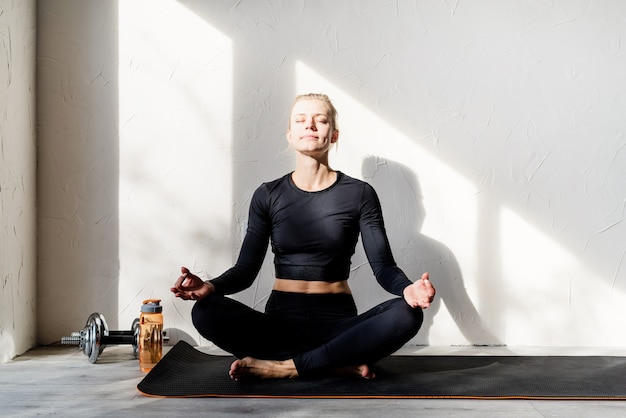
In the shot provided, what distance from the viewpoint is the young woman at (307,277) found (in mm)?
1826

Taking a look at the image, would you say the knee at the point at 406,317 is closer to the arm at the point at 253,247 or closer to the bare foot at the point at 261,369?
the bare foot at the point at 261,369

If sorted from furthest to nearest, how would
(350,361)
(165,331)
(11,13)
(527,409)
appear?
(165,331)
(11,13)
(350,361)
(527,409)

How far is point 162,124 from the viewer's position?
2441 millimetres

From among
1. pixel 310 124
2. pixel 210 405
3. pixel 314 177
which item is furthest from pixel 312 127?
pixel 210 405

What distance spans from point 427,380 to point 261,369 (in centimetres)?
48

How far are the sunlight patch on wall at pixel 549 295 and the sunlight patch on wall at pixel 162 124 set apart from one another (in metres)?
1.18

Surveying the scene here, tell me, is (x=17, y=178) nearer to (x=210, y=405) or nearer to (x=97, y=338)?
(x=97, y=338)

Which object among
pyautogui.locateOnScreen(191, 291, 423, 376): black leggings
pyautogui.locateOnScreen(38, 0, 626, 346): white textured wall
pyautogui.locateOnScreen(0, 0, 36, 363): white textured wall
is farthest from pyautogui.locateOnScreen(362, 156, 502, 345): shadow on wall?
pyautogui.locateOnScreen(0, 0, 36, 363): white textured wall

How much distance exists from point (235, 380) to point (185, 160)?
3.09ft

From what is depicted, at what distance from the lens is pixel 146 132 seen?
8.02ft

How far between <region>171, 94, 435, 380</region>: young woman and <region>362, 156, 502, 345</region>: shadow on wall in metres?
0.37

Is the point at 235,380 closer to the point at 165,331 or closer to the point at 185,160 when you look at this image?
the point at 165,331

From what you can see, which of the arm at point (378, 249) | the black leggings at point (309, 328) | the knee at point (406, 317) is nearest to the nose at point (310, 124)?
the arm at point (378, 249)

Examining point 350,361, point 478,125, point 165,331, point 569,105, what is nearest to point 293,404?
point 350,361
